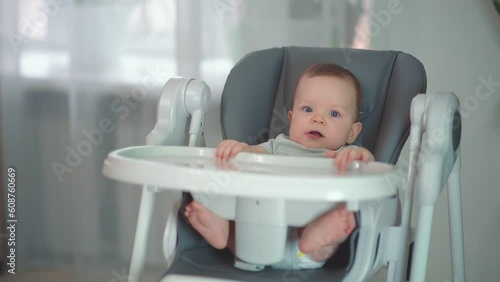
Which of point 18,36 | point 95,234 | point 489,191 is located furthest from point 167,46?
point 489,191

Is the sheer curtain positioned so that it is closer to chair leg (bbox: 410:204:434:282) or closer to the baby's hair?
the baby's hair

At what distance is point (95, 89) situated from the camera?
6.76 feet

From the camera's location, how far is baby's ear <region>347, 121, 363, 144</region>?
1.37m

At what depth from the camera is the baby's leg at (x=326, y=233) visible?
1.05m

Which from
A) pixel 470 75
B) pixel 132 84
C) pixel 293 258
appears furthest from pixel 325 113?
pixel 132 84

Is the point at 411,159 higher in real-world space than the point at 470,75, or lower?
lower

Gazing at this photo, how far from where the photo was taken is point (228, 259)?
124 centimetres

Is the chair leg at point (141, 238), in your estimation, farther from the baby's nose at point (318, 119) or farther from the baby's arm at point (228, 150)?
the baby's nose at point (318, 119)

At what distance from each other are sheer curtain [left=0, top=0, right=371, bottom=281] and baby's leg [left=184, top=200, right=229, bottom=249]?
0.86 metres

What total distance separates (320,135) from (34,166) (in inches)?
48.0

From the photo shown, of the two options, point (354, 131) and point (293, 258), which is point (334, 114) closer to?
point (354, 131)

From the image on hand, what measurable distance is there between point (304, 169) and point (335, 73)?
318 millimetres

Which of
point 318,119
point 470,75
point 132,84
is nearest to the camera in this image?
point 318,119

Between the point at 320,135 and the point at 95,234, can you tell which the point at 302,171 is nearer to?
the point at 320,135
